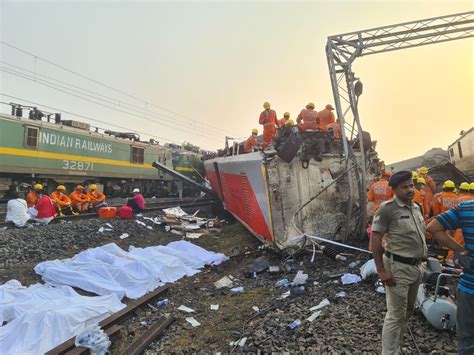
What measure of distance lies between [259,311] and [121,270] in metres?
2.33

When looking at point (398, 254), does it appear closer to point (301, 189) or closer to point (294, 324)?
point (294, 324)

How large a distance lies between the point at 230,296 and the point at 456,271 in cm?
291

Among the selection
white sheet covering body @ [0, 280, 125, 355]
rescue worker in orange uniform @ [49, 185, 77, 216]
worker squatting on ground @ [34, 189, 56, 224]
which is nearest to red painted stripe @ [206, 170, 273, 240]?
white sheet covering body @ [0, 280, 125, 355]

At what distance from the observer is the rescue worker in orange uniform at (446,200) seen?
5633 millimetres

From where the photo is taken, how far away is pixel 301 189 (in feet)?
20.5

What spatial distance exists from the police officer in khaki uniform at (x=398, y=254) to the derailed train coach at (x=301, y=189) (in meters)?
3.29

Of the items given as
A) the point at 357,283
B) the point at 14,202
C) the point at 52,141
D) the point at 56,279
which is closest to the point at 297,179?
the point at 357,283

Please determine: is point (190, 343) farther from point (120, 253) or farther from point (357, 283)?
point (120, 253)

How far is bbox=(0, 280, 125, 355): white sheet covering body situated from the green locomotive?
9.24 m

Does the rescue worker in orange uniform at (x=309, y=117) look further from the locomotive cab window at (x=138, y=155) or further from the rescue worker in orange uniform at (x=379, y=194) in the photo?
the locomotive cab window at (x=138, y=155)

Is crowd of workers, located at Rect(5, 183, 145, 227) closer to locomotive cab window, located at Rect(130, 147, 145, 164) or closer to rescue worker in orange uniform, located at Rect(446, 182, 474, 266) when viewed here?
locomotive cab window, located at Rect(130, 147, 145, 164)

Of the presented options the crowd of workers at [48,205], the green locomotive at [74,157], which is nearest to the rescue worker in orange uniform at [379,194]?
the crowd of workers at [48,205]

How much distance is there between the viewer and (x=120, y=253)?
6.25 m

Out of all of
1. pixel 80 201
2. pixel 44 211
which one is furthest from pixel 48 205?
pixel 80 201
